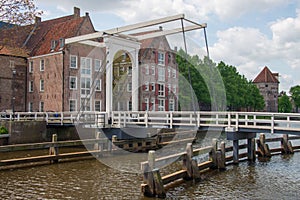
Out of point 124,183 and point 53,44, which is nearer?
point 124,183

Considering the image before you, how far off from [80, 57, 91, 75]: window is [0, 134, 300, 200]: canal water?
17363 millimetres

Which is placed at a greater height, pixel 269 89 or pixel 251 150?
pixel 269 89

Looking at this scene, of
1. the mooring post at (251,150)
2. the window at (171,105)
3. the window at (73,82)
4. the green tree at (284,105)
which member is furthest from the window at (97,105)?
the green tree at (284,105)

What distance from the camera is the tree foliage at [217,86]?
1780 inches

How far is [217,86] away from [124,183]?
121 feet

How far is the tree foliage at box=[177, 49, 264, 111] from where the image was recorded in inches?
1780

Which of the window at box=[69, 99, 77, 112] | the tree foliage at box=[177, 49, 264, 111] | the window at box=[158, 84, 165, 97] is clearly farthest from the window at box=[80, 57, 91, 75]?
the tree foliage at box=[177, 49, 264, 111]

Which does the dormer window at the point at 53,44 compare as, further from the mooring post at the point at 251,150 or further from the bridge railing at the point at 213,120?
the mooring post at the point at 251,150

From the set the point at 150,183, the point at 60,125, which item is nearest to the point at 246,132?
the point at 150,183

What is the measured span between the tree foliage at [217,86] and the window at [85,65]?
37.9ft

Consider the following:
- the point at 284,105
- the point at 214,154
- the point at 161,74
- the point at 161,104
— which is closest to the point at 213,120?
the point at 214,154

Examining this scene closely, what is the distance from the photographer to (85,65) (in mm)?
32688

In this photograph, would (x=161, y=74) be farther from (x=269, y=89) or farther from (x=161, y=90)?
(x=269, y=89)

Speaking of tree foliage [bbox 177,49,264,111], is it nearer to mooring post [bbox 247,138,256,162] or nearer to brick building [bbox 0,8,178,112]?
brick building [bbox 0,8,178,112]
